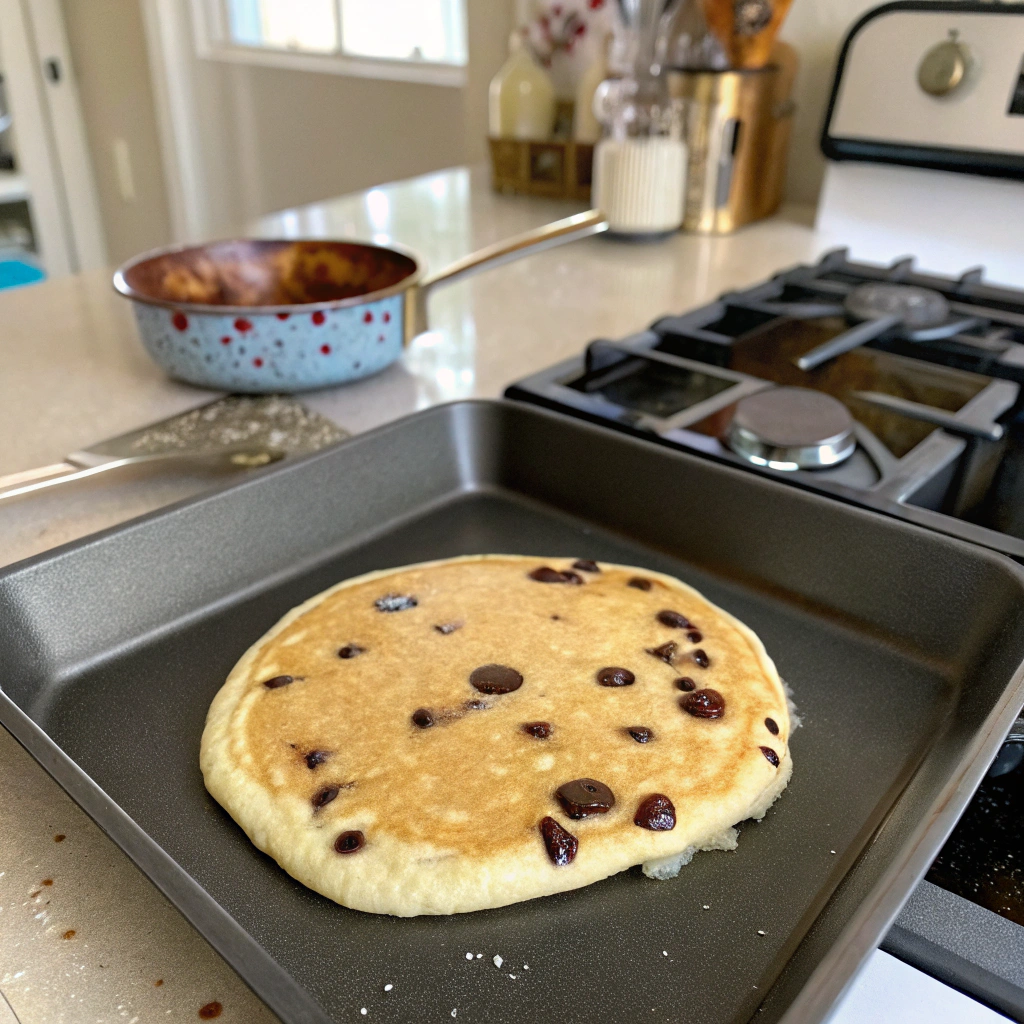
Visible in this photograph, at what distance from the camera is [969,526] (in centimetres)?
68

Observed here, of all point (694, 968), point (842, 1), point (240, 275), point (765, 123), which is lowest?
point (694, 968)

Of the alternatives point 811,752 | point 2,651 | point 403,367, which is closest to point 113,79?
point 403,367

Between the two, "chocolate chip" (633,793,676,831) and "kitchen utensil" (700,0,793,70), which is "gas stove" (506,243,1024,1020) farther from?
"kitchen utensil" (700,0,793,70)

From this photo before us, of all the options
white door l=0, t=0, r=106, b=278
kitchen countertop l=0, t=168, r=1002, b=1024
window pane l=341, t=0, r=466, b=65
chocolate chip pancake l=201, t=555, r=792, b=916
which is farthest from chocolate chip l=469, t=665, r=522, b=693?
white door l=0, t=0, r=106, b=278

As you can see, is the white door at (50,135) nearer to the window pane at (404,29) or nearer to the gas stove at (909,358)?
the window pane at (404,29)

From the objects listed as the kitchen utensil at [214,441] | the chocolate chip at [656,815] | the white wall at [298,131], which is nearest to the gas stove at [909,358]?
the chocolate chip at [656,815]

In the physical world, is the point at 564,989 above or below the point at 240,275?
below

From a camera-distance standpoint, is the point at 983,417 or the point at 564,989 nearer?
the point at 564,989

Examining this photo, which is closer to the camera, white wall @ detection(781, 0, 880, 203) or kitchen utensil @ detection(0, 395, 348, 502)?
kitchen utensil @ detection(0, 395, 348, 502)

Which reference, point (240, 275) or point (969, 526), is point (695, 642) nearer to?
point (969, 526)

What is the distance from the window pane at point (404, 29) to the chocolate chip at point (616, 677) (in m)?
2.30

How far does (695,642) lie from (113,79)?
11.0ft

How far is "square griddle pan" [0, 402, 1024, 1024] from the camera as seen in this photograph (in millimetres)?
434

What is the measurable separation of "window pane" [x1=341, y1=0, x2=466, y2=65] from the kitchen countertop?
2.89ft
